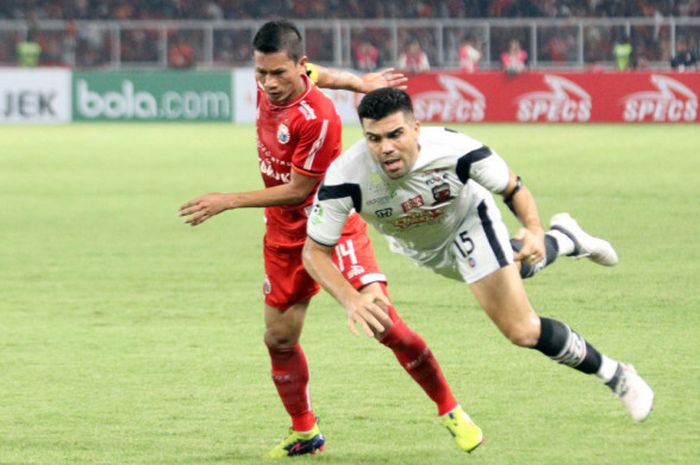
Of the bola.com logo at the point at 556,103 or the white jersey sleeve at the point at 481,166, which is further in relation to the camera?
the bola.com logo at the point at 556,103

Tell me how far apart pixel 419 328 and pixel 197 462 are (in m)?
3.74

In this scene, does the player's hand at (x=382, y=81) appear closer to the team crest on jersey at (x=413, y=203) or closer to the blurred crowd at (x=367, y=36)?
the team crest on jersey at (x=413, y=203)

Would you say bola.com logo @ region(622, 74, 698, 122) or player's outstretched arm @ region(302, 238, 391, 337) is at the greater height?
player's outstretched arm @ region(302, 238, 391, 337)

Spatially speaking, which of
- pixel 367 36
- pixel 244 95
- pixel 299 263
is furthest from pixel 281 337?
pixel 367 36

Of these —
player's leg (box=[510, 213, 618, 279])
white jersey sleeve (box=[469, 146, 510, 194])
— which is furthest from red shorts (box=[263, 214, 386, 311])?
player's leg (box=[510, 213, 618, 279])

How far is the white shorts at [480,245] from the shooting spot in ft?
22.5

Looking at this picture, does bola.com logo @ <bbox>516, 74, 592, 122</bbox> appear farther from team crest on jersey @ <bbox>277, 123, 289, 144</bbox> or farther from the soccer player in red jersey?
team crest on jersey @ <bbox>277, 123, 289, 144</bbox>

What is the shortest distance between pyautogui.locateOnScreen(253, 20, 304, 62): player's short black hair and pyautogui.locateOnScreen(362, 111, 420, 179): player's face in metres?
0.70

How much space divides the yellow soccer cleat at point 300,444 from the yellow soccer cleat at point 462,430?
0.66 m

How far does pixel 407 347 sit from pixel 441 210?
0.70 meters

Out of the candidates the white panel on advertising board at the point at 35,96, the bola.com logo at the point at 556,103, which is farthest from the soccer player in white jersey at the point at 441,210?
the white panel on advertising board at the point at 35,96

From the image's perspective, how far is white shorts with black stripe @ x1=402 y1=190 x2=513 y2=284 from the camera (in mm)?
6844

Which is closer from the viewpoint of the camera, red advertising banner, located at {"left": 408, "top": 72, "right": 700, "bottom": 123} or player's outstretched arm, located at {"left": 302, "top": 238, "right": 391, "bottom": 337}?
player's outstretched arm, located at {"left": 302, "top": 238, "right": 391, "bottom": 337}

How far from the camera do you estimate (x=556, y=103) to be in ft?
109
